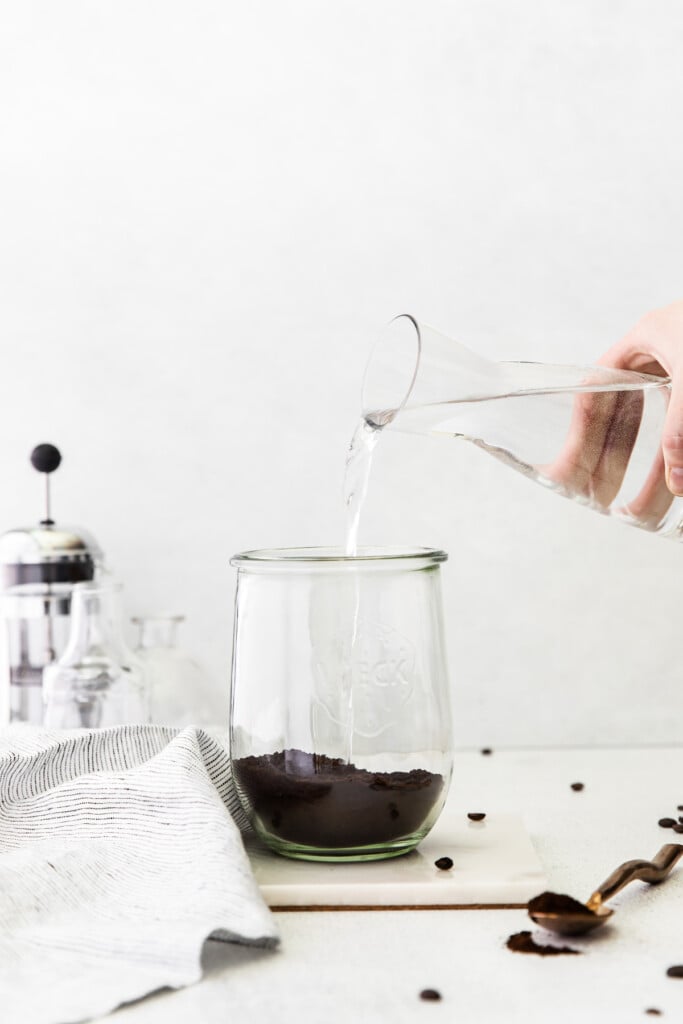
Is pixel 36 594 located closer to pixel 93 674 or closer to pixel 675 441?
pixel 93 674

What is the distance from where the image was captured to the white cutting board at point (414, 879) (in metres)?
0.73

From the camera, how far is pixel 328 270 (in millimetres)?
1422

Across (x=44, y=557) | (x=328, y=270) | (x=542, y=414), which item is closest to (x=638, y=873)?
(x=542, y=414)

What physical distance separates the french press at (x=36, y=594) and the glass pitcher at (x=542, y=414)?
1.88 ft

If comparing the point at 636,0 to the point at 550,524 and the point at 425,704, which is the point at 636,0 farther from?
the point at 425,704

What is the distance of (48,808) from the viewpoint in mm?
843

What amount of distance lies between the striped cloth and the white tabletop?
0.02m

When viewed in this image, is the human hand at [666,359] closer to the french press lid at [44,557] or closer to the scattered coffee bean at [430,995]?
the scattered coffee bean at [430,995]

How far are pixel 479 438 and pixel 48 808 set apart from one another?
Answer: 1.39ft

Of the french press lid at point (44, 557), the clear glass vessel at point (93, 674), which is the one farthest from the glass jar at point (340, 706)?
the french press lid at point (44, 557)

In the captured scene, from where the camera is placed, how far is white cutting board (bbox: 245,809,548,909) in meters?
0.73

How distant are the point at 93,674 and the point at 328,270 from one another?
582 mm

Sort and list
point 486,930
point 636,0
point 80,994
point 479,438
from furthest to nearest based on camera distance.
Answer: point 636,0
point 479,438
point 486,930
point 80,994

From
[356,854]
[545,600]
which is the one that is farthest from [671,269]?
[356,854]
